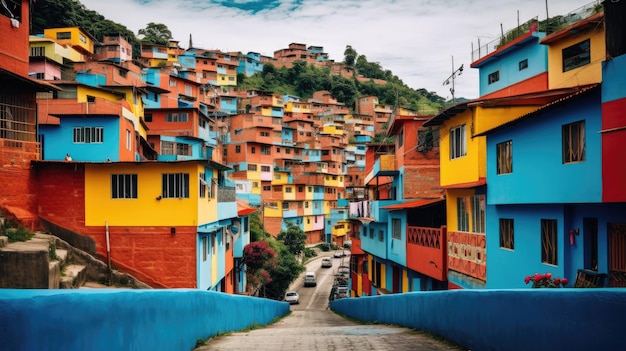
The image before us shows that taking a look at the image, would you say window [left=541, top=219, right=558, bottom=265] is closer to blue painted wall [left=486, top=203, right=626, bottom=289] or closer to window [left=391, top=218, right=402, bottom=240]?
blue painted wall [left=486, top=203, right=626, bottom=289]

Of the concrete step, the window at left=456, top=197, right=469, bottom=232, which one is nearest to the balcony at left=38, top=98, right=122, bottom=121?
the concrete step

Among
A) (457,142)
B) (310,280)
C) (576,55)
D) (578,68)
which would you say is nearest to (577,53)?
(576,55)

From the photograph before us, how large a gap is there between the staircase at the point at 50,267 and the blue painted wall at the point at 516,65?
20699 millimetres

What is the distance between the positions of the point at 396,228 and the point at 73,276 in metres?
16.9

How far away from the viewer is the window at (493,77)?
101ft

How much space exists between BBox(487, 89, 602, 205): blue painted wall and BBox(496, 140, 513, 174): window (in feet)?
0.62

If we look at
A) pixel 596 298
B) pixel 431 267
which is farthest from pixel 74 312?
pixel 431 267

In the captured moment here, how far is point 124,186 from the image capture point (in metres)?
23.1

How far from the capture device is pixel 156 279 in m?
22.8

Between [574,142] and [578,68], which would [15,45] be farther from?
[578,68]

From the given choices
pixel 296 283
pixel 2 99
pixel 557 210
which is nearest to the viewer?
pixel 557 210

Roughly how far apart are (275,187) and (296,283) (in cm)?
1770

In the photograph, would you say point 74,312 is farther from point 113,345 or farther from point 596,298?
point 596,298

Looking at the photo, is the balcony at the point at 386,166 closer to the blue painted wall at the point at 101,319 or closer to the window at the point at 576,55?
the window at the point at 576,55
